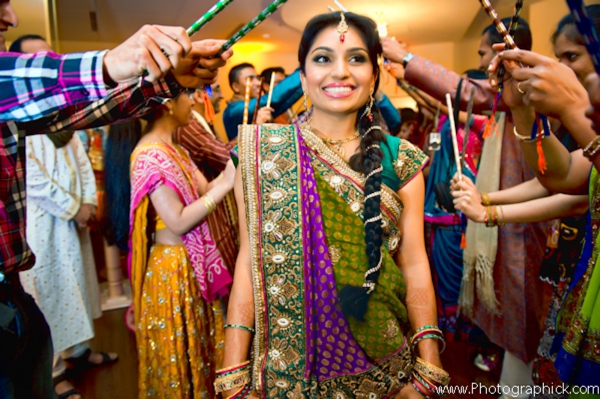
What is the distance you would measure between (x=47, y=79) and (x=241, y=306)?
2.32ft

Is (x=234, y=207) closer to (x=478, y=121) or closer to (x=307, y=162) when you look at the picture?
(x=307, y=162)

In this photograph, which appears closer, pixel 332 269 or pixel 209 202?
pixel 332 269

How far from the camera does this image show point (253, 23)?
84cm

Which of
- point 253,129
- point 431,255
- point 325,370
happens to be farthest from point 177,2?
point 431,255

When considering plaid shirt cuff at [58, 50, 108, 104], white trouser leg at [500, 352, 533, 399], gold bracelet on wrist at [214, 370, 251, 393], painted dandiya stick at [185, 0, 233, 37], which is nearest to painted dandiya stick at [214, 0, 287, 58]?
painted dandiya stick at [185, 0, 233, 37]

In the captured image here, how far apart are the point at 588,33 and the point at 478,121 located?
1904mm

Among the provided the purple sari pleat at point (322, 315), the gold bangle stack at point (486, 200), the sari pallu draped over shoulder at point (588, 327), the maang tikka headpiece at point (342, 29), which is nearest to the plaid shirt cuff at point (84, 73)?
the purple sari pleat at point (322, 315)

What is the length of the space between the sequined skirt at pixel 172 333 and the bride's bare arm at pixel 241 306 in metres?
0.60

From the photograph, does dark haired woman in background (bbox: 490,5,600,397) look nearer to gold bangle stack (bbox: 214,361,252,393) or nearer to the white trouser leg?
the white trouser leg

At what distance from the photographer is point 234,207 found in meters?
1.88

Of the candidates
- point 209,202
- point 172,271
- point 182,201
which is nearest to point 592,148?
Result: point 209,202

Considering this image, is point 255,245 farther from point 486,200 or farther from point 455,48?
point 455,48

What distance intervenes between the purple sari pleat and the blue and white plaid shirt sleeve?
56 centimetres

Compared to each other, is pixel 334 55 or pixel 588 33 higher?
pixel 334 55
